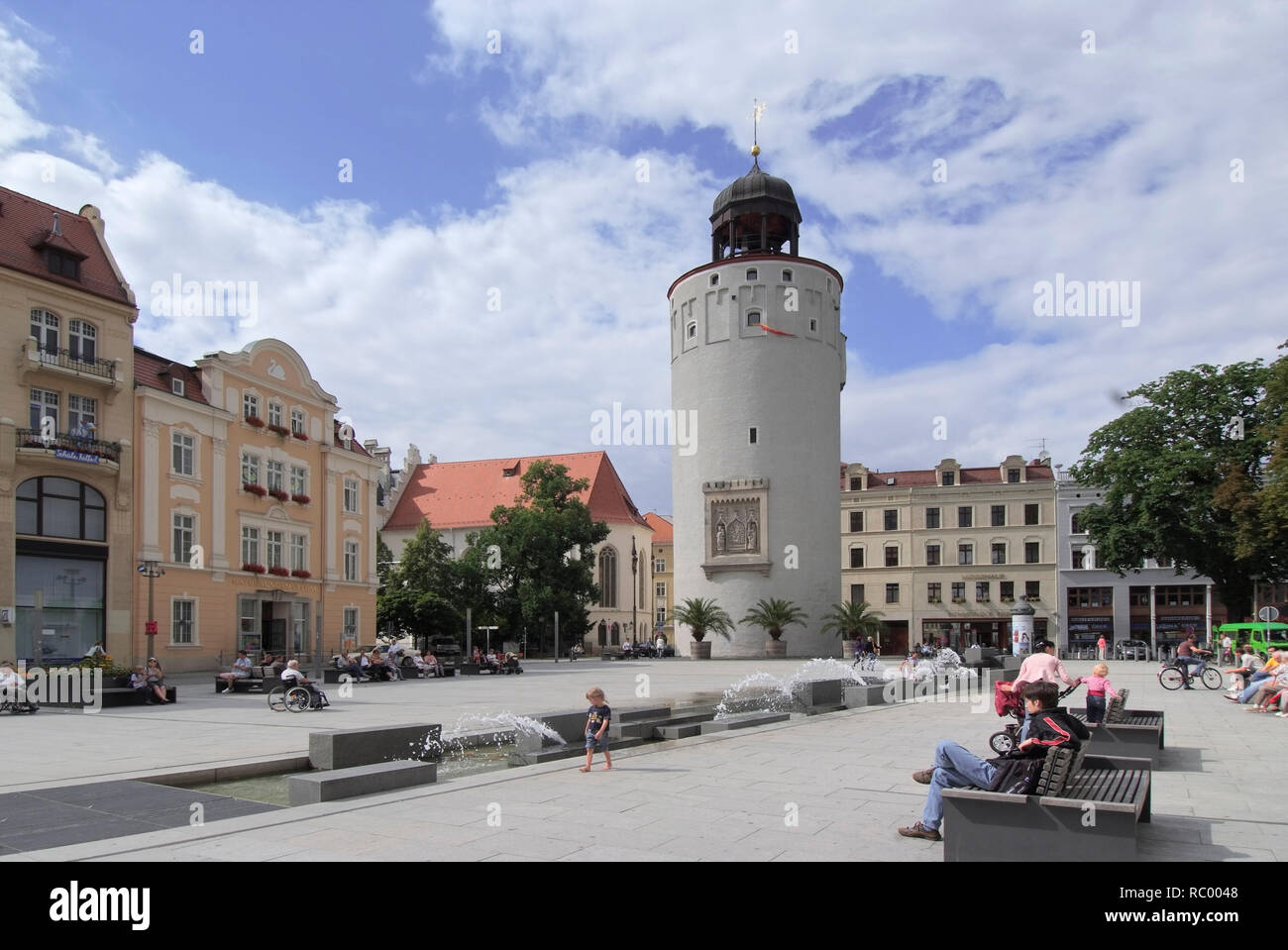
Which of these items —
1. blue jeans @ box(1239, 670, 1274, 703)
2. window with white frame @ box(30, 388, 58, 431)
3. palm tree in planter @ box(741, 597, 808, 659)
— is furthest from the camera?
palm tree in planter @ box(741, 597, 808, 659)

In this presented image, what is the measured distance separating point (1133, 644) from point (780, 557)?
21336 mm

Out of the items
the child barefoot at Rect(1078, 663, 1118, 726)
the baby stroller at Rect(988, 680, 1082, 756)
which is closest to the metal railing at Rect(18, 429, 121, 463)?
the baby stroller at Rect(988, 680, 1082, 756)

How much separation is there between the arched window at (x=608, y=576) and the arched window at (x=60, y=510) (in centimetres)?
5275

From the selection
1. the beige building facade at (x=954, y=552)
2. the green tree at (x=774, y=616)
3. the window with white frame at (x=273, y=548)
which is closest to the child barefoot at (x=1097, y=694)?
the window with white frame at (x=273, y=548)

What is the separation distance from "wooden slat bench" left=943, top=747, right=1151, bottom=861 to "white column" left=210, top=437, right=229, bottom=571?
37824 mm

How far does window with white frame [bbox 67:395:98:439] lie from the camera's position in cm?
3422

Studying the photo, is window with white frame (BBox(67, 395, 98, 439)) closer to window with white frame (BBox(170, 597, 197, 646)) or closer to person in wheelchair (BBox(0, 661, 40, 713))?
window with white frame (BBox(170, 597, 197, 646))

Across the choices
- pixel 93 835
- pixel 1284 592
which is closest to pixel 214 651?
pixel 93 835

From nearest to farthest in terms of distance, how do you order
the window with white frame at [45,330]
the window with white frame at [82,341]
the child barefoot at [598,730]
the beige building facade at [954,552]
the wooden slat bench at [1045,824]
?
the wooden slat bench at [1045,824], the child barefoot at [598,730], the window with white frame at [45,330], the window with white frame at [82,341], the beige building facade at [954,552]

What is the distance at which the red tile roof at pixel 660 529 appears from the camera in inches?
4385

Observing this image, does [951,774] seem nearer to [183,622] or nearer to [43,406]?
[43,406]

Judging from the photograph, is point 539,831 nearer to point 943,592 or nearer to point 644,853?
point 644,853

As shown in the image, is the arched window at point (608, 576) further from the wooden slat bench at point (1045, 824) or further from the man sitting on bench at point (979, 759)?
the wooden slat bench at point (1045, 824)
